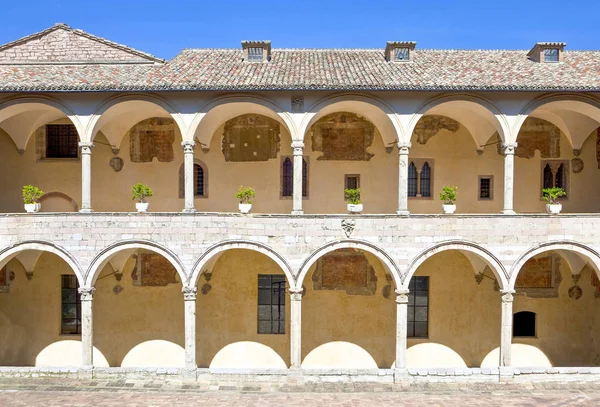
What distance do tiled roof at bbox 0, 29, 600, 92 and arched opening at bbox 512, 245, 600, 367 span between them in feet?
21.1

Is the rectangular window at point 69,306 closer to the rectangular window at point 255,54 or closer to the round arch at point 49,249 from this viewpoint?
the round arch at point 49,249

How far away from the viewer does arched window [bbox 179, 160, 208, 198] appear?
1664 cm

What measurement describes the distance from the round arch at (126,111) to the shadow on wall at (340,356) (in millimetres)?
8980

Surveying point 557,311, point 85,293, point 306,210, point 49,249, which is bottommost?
point 557,311

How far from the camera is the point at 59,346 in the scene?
55.2 feet

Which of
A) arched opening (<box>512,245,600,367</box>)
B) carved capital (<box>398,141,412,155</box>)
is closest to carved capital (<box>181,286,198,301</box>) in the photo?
carved capital (<box>398,141,412,155</box>)

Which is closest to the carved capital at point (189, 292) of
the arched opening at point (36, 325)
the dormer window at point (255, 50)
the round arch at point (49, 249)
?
the round arch at point (49, 249)

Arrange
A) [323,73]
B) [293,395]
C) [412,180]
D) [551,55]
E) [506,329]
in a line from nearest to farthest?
[293,395] → [506,329] → [323,73] → [551,55] → [412,180]

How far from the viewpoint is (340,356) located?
16.5 metres

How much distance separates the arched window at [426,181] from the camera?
16.6 meters

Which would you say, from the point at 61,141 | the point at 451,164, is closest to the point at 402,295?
the point at 451,164

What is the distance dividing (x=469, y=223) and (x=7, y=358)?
55.3 ft

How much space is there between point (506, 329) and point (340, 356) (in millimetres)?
5760

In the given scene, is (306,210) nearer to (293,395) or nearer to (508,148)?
(293,395)
